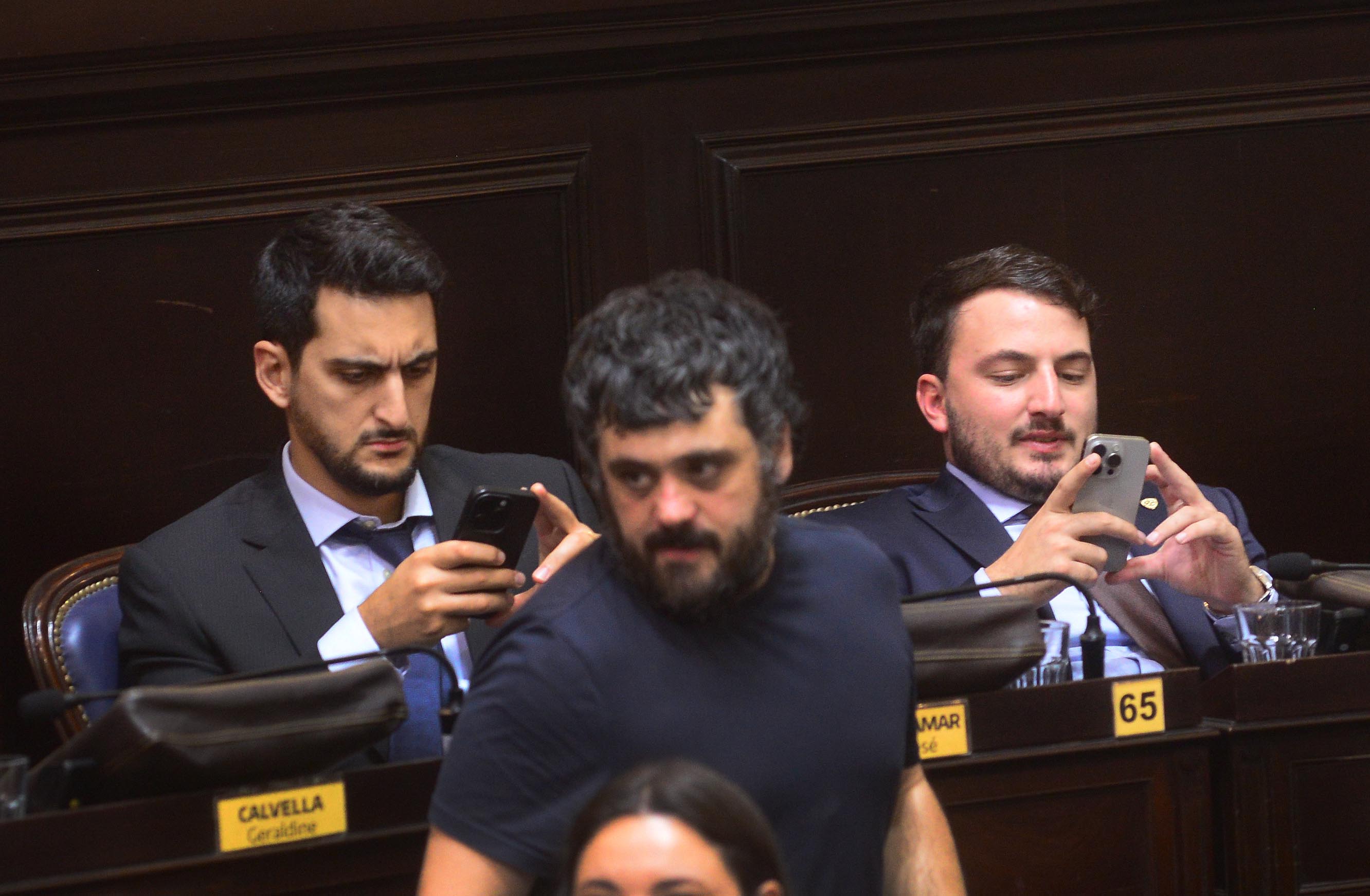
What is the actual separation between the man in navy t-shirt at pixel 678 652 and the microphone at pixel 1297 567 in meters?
0.81

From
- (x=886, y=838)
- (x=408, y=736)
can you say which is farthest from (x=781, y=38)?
(x=886, y=838)

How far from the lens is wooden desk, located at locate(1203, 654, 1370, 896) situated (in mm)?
1997

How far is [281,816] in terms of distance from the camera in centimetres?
171

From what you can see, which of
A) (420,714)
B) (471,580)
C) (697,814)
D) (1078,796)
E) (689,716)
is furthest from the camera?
(420,714)

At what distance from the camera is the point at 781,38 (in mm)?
2947

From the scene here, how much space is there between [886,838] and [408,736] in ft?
2.71

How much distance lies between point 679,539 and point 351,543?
3.77 ft

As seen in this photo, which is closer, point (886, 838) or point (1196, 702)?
point (886, 838)

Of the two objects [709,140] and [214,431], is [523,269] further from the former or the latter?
[214,431]

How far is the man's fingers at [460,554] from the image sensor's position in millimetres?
2055

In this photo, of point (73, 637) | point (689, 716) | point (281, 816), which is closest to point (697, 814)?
point (689, 716)

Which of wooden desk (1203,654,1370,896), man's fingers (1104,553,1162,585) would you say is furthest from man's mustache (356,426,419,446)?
wooden desk (1203,654,1370,896)

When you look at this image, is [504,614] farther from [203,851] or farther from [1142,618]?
[1142,618]

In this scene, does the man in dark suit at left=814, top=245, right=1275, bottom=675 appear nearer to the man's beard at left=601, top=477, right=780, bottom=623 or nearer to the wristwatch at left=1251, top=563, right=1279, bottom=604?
the wristwatch at left=1251, top=563, right=1279, bottom=604
